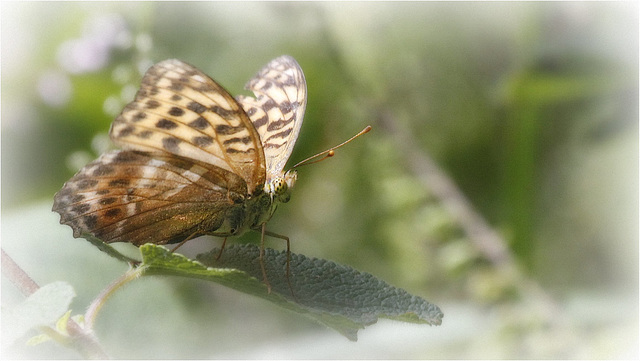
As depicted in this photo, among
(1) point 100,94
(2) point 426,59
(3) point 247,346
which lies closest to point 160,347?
(3) point 247,346

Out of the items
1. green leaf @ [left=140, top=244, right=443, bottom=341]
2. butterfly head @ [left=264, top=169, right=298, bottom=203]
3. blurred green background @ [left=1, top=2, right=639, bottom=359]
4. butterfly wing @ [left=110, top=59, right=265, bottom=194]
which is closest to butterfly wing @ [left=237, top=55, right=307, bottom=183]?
butterfly head @ [left=264, top=169, right=298, bottom=203]

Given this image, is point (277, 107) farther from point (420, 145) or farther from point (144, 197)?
point (420, 145)

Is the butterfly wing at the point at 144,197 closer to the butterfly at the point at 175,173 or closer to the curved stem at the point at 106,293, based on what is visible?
the butterfly at the point at 175,173

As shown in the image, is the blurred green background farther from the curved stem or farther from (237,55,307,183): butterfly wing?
the curved stem

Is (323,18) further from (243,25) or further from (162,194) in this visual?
(162,194)

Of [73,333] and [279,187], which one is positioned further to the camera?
[279,187]

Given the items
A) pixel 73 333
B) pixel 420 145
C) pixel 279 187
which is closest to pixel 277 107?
pixel 279 187

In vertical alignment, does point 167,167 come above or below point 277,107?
below
